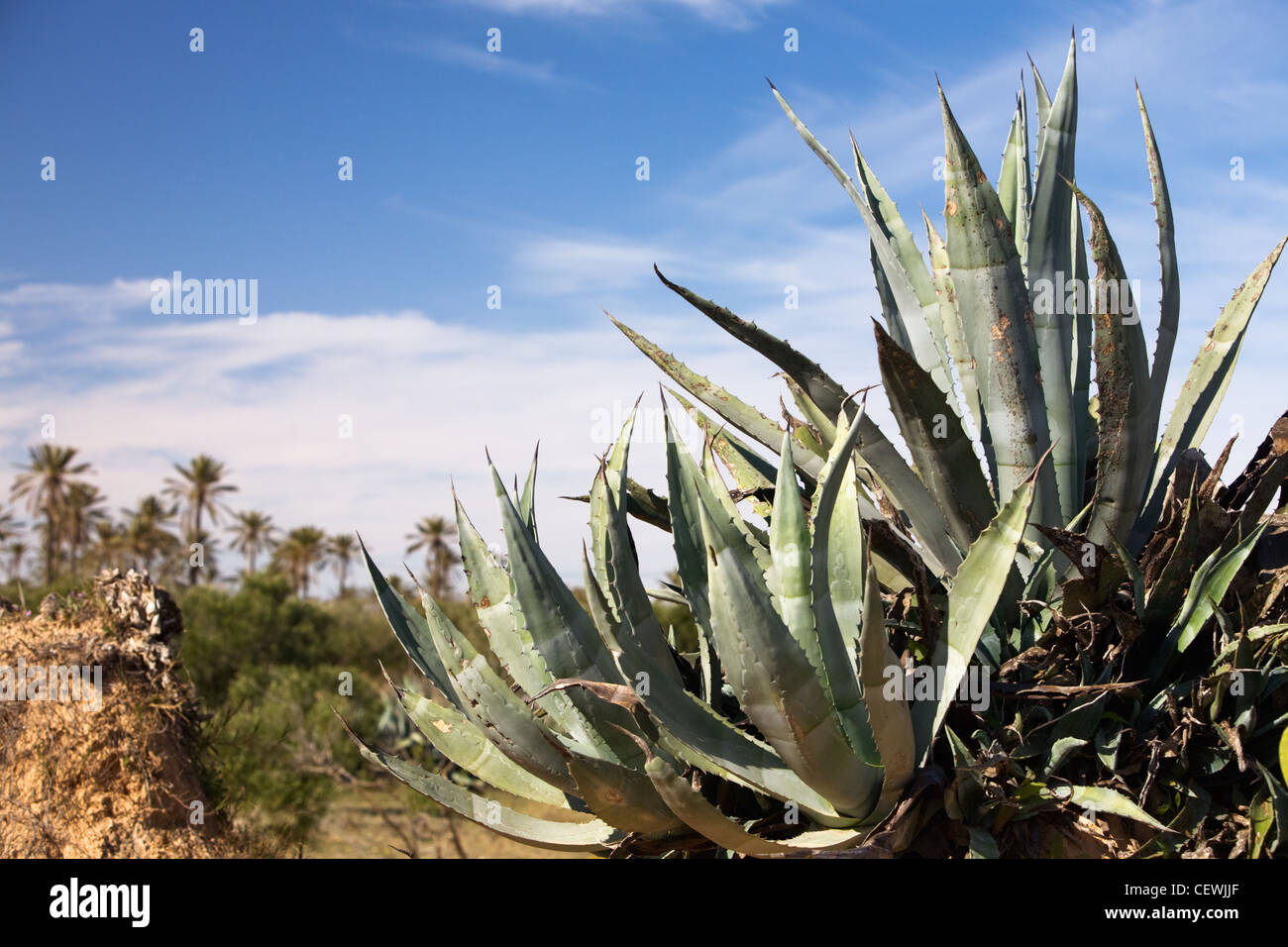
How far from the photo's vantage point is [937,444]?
253 centimetres

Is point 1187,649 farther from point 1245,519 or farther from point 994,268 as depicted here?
point 994,268

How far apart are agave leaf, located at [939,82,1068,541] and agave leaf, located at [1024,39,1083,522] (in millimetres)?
85

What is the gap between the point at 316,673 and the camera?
18938 millimetres

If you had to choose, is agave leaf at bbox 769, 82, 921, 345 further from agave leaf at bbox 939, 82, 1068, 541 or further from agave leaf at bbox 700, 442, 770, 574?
agave leaf at bbox 700, 442, 770, 574

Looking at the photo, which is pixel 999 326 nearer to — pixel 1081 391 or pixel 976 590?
pixel 1081 391

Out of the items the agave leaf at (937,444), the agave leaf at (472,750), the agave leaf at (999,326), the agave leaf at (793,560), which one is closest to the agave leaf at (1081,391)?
the agave leaf at (999,326)

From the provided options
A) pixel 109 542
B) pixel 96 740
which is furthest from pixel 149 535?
pixel 96 740

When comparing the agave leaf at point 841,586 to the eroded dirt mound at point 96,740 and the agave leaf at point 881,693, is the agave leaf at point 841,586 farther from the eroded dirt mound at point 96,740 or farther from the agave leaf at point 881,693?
the eroded dirt mound at point 96,740

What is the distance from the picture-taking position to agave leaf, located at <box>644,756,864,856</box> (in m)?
2.06

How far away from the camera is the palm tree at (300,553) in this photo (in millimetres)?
38188

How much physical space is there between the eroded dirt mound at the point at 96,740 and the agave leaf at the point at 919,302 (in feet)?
11.7
